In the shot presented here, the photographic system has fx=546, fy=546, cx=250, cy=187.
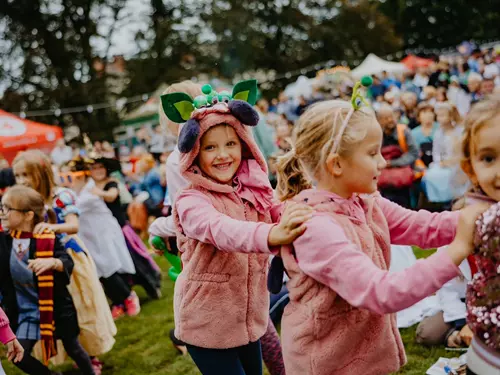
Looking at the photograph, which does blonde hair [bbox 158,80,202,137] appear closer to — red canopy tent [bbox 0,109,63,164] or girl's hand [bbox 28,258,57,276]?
girl's hand [bbox 28,258,57,276]

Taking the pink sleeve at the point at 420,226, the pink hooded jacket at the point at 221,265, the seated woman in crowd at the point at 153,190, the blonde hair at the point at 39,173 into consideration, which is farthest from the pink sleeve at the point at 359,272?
the seated woman in crowd at the point at 153,190

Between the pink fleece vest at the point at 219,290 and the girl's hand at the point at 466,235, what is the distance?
39.5 inches

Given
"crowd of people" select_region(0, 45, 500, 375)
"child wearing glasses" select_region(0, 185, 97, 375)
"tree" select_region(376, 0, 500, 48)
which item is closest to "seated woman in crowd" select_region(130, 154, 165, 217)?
"crowd of people" select_region(0, 45, 500, 375)

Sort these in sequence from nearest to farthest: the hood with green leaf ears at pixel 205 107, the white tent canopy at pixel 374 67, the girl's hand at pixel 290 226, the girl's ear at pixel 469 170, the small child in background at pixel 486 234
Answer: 1. the small child in background at pixel 486 234
2. the girl's ear at pixel 469 170
3. the girl's hand at pixel 290 226
4. the hood with green leaf ears at pixel 205 107
5. the white tent canopy at pixel 374 67

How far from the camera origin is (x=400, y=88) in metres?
15.2

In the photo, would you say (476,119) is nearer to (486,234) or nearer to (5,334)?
(486,234)

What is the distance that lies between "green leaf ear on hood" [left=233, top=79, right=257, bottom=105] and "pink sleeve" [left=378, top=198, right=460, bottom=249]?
2.51ft

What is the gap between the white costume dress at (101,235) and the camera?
5.30 m

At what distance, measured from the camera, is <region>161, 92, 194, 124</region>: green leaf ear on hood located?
227 cm

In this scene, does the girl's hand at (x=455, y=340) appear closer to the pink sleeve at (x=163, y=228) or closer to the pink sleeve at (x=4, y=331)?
the pink sleeve at (x=163, y=228)

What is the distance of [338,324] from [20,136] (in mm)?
13535

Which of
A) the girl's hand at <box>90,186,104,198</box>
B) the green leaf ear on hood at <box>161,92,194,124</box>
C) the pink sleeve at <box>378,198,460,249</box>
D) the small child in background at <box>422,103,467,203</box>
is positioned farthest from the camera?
the small child in background at <box>422,103,467,203</box>

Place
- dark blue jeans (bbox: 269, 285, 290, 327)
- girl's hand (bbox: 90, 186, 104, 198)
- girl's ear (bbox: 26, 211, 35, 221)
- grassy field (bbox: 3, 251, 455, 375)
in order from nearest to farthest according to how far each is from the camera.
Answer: girl's ear (bbox: 26, 211, 35, 221), grassy field (bbox: 3, 251, 455, 375), dark blue jeans (bbox: 269, 285, 290, 327), girl's hand (bbox: 90, 186, 104, 198)

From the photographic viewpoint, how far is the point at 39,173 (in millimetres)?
4125
